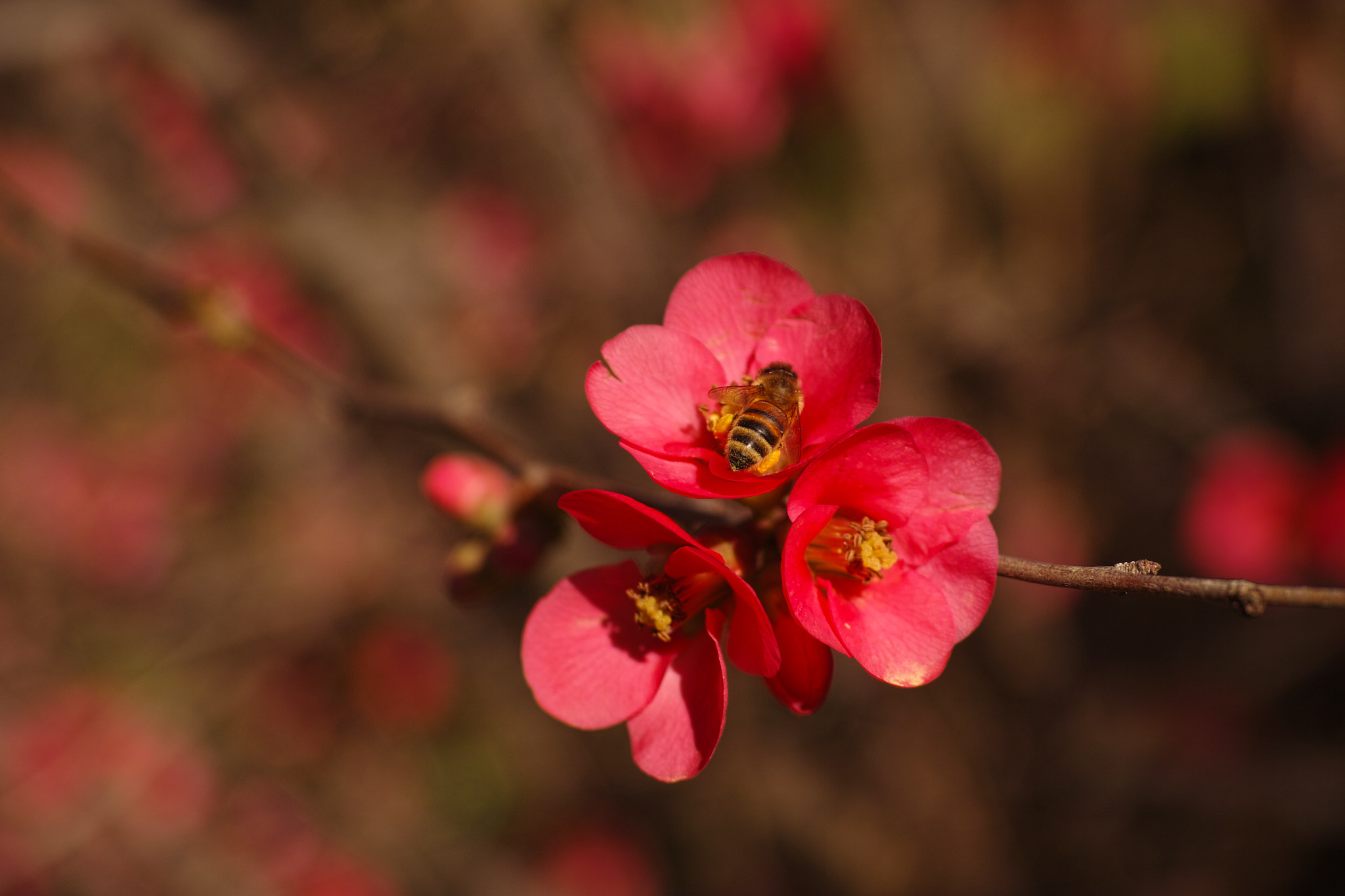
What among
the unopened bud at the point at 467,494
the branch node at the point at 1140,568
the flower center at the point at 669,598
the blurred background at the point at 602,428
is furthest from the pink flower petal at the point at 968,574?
the blurred background at the point at 602,428

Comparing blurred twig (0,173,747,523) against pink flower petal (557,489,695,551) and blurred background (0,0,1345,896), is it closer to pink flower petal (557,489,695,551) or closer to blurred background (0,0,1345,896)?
pink flower petal (557,489,695,551)

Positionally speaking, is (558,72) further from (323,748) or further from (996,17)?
(323,748)

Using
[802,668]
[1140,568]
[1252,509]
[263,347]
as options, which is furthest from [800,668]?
[1252,509]

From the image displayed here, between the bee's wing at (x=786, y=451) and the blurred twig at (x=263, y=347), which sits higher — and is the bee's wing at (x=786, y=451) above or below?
above

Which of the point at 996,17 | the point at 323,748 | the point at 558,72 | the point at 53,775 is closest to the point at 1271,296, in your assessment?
Result: the point at 996,17

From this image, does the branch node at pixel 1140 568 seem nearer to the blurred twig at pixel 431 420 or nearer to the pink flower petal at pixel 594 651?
the blurred twig at pixel 431 420

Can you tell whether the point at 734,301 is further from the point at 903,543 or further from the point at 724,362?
the point at 903,543

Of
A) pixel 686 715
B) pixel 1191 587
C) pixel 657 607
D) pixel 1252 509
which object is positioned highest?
pixel 1191 587
